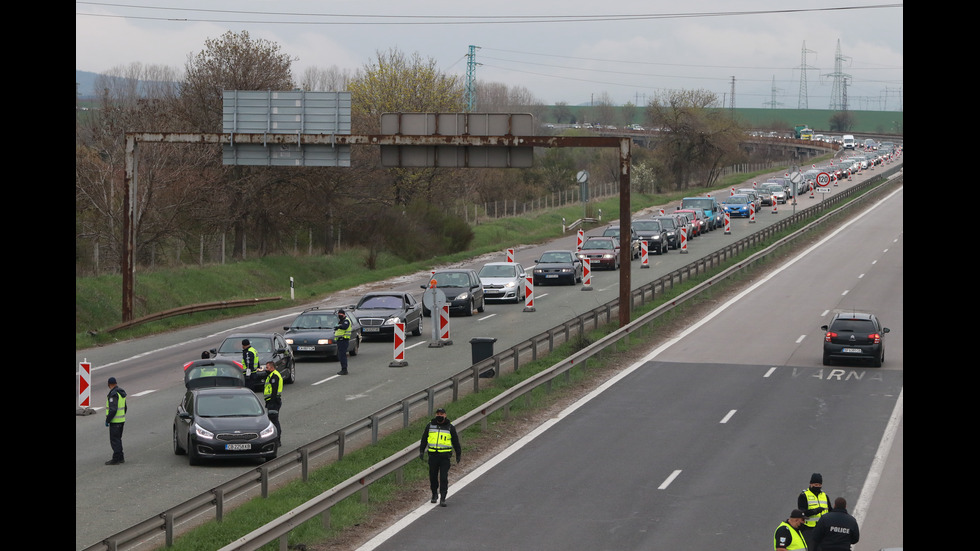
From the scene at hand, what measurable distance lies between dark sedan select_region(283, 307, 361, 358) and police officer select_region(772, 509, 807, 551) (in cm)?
1869

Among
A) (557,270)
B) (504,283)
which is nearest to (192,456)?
(504,283)

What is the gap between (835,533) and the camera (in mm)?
13430

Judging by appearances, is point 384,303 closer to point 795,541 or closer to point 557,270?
point 557,270

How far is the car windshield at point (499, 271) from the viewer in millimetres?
43656

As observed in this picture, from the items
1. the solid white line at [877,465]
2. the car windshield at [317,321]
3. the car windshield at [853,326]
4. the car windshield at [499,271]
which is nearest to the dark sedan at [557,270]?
the car windshield at [499,271]

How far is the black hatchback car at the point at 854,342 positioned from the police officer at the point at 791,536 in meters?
17.0

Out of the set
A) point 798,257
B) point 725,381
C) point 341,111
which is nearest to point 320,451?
point 725,381
